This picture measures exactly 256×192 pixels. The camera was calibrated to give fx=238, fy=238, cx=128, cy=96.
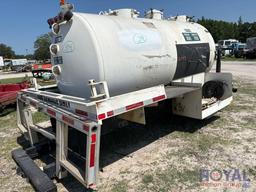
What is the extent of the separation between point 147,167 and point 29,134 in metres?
2.19

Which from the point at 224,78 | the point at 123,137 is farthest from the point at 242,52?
the point at 123,137

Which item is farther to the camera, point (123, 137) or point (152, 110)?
point (152, 110)

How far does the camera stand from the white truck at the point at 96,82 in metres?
2.94

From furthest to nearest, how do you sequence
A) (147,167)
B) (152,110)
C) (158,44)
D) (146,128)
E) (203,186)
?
(152,110) → (146,128) → (158,44) → (147,167) → (203,186)

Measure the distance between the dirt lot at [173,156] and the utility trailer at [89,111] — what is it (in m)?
0.44

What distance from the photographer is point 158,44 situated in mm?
4020

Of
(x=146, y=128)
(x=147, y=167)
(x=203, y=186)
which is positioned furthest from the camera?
(x=146, y=128)

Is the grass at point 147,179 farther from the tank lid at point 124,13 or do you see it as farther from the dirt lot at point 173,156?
the tank lid at point 124,13

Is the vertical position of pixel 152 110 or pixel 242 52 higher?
pixel 242 52

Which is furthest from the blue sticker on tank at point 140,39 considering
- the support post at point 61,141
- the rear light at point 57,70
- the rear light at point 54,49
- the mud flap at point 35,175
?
the mud flap at point 35,175

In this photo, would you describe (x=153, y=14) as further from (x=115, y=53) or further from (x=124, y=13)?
(x=115, y=53)

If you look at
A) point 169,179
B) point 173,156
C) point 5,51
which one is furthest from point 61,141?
point 5,51

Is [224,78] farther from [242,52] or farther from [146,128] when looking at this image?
[242,52]

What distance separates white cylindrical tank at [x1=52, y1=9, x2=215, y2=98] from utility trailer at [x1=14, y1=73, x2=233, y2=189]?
26 cm
